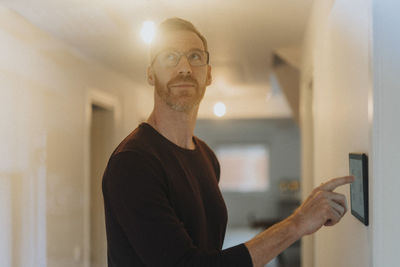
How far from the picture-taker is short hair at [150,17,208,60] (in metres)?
0.98


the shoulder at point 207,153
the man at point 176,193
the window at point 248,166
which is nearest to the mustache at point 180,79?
the man at point 176,193

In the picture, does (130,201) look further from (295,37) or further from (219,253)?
(295,37)

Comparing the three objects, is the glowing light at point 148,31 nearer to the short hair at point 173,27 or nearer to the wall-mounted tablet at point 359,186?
the short hair at point 173,27

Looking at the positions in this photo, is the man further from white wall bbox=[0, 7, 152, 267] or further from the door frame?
the door frame

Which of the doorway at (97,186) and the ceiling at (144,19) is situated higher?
the ceiling at (144,19)

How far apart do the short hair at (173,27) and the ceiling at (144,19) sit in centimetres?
5

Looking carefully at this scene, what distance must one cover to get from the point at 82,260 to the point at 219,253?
22.9 inches

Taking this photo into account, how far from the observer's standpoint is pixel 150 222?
779mm

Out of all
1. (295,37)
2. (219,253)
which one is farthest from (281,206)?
(219,253)

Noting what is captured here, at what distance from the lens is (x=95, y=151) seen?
1162mm

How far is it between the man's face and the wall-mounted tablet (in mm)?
372

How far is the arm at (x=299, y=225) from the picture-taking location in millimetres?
822

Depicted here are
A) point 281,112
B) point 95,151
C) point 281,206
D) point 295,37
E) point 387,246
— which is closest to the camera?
point 387,246

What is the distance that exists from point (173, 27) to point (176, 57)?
0.11 metres
